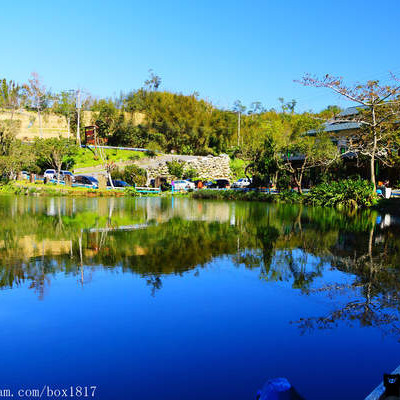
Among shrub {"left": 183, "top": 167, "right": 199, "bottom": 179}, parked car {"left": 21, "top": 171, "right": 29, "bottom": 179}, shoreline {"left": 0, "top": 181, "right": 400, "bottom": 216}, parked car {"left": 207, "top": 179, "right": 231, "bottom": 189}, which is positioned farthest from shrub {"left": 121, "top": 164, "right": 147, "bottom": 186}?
parked car {"left": 21, "top": 171, "right": 29, "bottom": 179}

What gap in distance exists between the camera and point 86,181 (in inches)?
1505

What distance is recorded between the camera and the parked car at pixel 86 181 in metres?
37.7

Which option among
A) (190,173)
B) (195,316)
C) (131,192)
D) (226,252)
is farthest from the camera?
(190,173)

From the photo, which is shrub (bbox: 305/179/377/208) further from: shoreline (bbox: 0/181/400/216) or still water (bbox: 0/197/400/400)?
still water (bbox: 0/197/400/400)

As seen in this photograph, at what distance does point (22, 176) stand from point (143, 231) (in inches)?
1172

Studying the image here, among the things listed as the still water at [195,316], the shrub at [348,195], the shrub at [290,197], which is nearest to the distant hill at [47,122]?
the shrub at [290,197]

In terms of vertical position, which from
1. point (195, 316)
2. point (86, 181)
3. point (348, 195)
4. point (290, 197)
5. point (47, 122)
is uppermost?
point (47, 122)

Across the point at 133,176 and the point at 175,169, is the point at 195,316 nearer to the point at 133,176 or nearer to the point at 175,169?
the point at 133,176

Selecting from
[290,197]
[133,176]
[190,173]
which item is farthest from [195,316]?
[190,173]

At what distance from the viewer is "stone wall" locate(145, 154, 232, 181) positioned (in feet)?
149

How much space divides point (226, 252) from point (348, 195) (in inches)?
675

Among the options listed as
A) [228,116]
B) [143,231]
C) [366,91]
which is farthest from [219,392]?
[228,116]

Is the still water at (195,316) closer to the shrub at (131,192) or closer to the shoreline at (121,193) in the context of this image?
the shoreline at (121,193)

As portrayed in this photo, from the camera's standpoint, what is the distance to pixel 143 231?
554 inches
